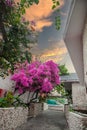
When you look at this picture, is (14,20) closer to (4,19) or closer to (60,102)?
(4,19)

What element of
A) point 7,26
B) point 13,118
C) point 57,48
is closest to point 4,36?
point 7,26

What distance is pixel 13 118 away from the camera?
34.1ft

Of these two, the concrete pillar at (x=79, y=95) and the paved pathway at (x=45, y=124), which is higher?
the concrete pillar at (x=79, y=95)

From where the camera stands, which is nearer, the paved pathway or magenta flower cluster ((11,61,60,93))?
the paved pathway

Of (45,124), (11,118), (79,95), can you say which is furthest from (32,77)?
(11,118)

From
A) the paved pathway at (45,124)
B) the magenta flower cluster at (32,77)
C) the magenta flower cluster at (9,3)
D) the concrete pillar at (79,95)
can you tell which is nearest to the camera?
the magenta flower cluster at (9,3)

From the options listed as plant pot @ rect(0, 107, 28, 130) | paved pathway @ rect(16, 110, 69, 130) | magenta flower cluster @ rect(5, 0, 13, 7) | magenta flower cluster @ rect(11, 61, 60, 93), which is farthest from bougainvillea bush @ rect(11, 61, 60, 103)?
magenta flower cluster @ rect(5, 0, 13, 7)

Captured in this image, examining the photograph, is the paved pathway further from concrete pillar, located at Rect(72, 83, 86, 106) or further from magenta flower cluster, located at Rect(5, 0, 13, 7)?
magenta flower cluster, located at Rect(5, 0, 13, 7)

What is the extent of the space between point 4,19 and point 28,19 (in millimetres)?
2288

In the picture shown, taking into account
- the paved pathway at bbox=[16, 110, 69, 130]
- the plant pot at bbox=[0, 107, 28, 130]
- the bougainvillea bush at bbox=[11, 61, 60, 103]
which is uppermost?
the bougainvillea bush at bbox=[11, 61, 60, 103]

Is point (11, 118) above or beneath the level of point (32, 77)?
beneath

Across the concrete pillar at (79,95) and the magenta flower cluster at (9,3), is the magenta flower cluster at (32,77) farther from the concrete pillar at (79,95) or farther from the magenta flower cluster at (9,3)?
the magenta flower cluster at (9,3)

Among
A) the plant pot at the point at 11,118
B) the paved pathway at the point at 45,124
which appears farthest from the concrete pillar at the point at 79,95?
the plant pot at the point at 11,118

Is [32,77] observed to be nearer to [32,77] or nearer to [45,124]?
[32,77]
